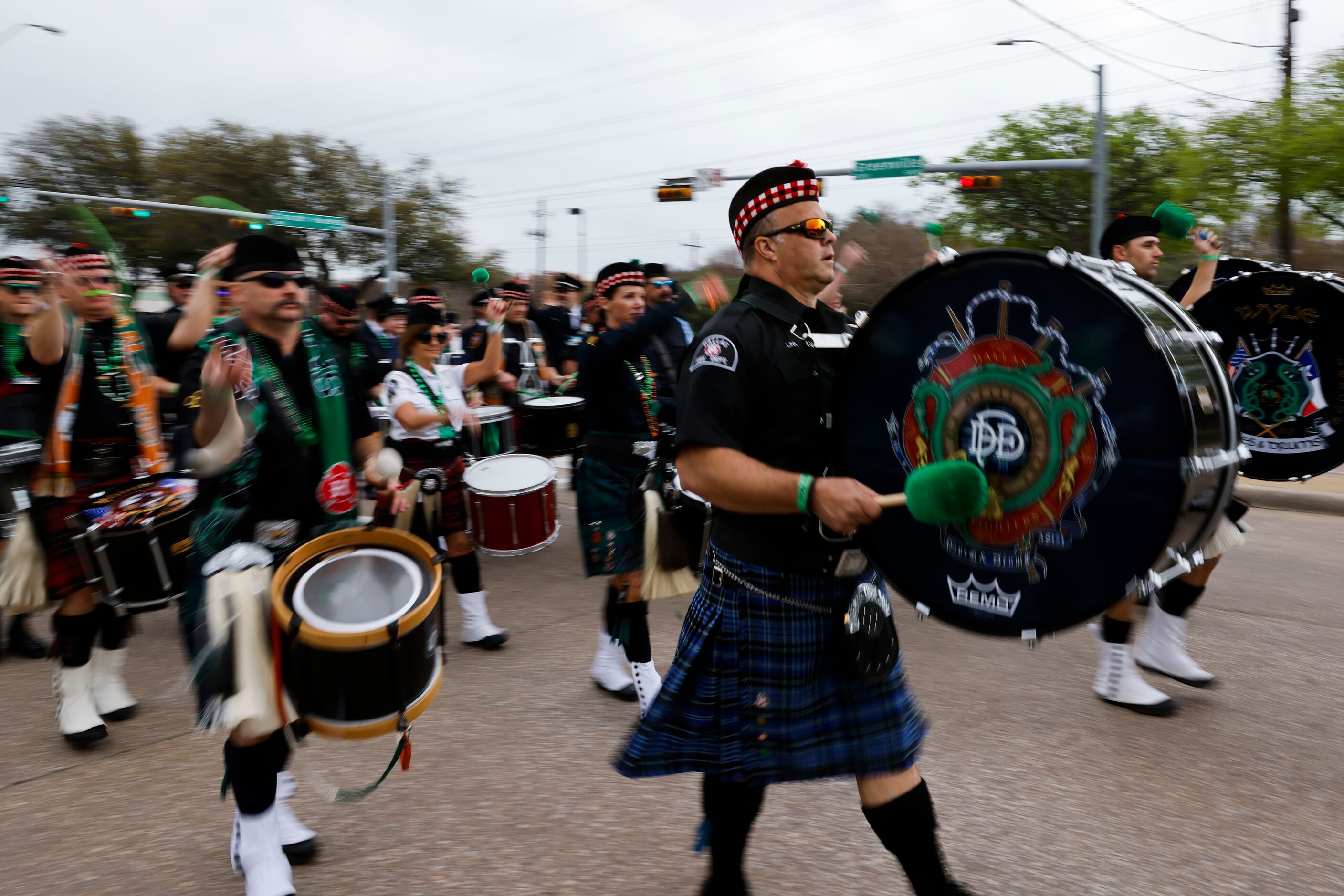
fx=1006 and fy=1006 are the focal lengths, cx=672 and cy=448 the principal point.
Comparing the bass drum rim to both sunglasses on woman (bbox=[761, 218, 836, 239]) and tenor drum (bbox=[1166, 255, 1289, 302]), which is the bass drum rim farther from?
tenor drum (bbox=[1166, 255, 1289, 302])

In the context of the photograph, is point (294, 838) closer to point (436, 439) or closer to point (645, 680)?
point (645, 680)

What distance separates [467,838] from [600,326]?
17.6ft

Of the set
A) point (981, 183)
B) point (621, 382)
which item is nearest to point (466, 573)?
point (621, 382)

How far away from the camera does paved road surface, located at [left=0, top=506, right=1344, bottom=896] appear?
9.36 ft

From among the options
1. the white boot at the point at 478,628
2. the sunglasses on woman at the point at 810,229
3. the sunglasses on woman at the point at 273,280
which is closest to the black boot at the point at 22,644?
the white boot at the point at 478,628

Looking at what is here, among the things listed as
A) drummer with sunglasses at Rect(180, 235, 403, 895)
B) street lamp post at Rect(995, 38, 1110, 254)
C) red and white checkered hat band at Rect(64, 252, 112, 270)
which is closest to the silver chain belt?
drummer with sunglasses at Rect(180, 235, 403, 895)

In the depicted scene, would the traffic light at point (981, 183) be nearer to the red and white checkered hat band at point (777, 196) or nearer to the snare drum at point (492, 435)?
the snare drum at point (492, 435)

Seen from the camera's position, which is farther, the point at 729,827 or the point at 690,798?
the point at 690,798

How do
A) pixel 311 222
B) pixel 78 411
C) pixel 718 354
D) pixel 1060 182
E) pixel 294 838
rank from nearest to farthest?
pixel 718 354 < pixel 294 838 < pixel 78 411 < pixel 311 222 < pixel 1060 182

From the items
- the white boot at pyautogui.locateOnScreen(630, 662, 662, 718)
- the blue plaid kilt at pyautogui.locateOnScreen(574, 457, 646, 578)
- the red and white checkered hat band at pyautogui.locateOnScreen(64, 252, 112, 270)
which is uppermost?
the red and white checkered hat band at pyautogui.locateOnScreen(64, 252, 112, 270)

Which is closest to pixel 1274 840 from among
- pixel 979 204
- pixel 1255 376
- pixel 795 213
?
pixel 1255 376

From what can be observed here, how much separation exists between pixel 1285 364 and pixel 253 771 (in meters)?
3.66

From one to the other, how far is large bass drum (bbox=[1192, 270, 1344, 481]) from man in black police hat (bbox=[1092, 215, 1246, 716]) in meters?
0.21

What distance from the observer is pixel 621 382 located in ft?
14.3
